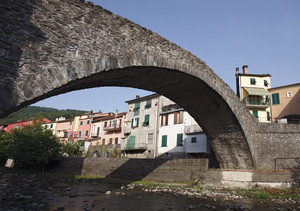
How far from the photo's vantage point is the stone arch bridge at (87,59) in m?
4.35

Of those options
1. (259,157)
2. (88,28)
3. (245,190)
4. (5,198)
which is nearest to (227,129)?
(259,157)

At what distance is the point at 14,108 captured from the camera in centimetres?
409

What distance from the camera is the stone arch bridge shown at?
4.35 metres

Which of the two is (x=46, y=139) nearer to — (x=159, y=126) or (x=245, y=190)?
(x=159, y=126)

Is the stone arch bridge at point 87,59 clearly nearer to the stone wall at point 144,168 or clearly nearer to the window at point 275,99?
the stone wall at point 144,168

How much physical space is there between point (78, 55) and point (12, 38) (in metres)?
1.25

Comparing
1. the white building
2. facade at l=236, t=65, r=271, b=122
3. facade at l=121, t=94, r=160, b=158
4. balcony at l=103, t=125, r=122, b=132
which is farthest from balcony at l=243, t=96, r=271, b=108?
balcony at l=103, t=125, r=122, b=132

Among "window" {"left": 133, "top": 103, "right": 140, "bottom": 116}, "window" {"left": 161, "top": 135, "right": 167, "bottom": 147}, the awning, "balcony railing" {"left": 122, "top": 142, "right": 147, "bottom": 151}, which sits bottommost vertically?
"balcony railing" {"left": 122, "top": 142, "right": 147, "bottom": 151}

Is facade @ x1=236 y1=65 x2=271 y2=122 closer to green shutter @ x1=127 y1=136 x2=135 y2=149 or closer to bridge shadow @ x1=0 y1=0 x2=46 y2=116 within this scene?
green shutter @ x1=127 y1=136 x2=135 y2=149

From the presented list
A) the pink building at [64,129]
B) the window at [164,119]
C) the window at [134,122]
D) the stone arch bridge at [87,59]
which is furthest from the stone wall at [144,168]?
the pink building at [64,129]

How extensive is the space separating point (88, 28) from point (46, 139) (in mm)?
16212

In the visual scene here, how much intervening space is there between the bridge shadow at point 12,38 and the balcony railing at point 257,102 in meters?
21.1

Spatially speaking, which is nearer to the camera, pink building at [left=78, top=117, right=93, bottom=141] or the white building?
the white building

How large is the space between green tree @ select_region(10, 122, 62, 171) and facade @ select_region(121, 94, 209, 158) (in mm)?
8089
